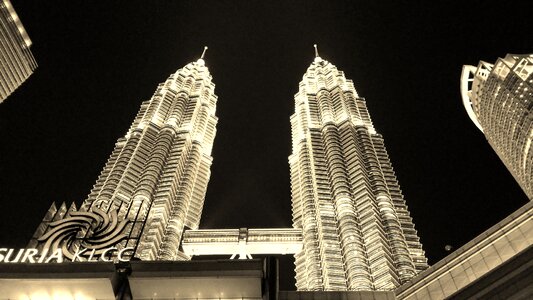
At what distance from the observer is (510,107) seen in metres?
87.6

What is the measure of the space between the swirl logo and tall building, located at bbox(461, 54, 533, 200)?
71977 mm

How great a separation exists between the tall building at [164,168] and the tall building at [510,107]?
48.0 meters

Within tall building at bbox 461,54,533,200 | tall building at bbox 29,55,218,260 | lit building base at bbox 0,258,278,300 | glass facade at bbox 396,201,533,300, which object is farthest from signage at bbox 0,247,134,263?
tall building at bbox 461,54,533,200

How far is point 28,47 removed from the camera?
4195 inches

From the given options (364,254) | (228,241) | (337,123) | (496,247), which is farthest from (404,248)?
(496,247)

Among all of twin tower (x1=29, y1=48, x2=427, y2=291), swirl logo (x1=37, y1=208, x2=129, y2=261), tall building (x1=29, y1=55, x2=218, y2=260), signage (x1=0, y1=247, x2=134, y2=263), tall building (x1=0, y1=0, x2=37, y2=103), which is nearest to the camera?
signage (x1=0, y1=247, x2=134, y2=263)

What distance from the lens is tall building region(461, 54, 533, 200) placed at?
274 ft

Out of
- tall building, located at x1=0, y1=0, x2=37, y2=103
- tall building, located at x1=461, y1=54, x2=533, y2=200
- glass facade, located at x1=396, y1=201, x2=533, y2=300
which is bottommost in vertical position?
glass facade, located at x1=396, y1=201, x2=533, y2=300

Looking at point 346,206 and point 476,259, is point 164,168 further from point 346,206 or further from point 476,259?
point 476,259

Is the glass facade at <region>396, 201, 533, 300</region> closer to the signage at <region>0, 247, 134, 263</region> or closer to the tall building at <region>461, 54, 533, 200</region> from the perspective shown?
the signage at <region>0, 247, 134, 263</region>

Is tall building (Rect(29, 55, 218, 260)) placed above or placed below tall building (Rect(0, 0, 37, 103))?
below

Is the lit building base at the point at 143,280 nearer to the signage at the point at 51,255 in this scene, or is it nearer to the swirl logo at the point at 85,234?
the signage at the point at 51,255

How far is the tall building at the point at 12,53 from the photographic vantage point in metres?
94.9

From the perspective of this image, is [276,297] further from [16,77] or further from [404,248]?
[16,77]
